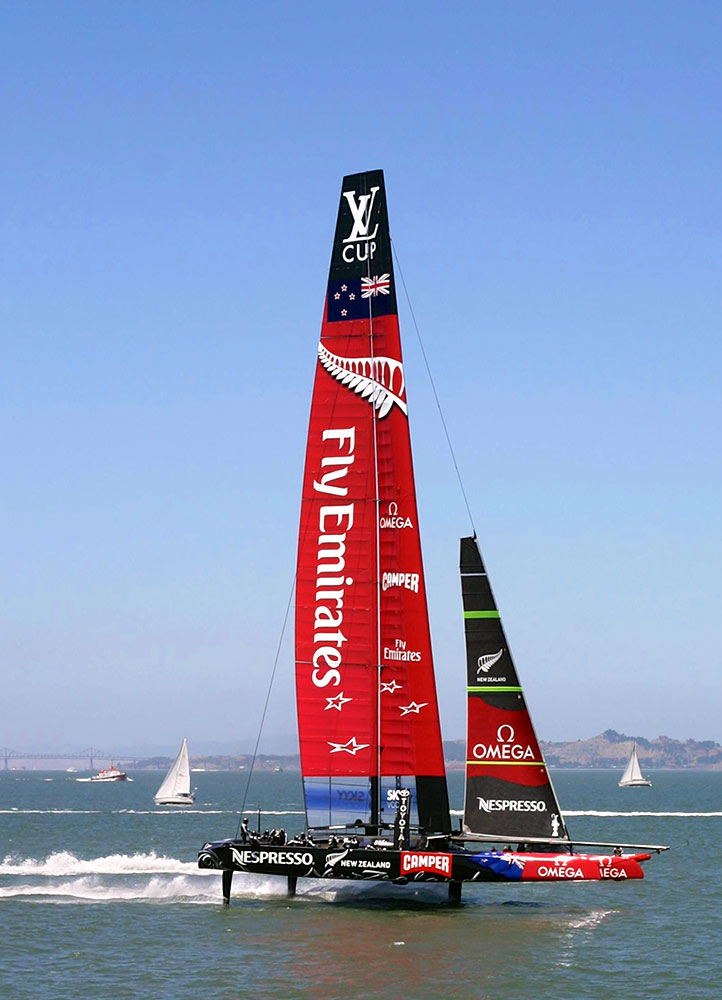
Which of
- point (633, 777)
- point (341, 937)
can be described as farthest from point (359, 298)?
point (633, 777)

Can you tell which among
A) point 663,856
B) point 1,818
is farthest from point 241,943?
point 1,818

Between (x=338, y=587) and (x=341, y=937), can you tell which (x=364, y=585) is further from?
(x=341, y=937)

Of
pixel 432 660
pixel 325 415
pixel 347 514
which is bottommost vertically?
pixel 432 660

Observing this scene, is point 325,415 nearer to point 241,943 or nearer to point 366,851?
point 366,851

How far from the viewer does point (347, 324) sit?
3403 centimetres

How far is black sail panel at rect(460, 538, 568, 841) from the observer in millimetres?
31734

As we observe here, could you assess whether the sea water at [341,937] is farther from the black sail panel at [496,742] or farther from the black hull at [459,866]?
the black sail panel at [496,742]

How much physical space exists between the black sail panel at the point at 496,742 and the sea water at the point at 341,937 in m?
2.27

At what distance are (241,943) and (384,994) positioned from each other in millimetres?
5462

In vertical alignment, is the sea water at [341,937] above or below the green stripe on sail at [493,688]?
below

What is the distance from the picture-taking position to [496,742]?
106 ft

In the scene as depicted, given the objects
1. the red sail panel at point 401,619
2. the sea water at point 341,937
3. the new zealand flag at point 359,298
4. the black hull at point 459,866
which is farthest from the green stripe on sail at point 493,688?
the new zealand flag at point 359,298

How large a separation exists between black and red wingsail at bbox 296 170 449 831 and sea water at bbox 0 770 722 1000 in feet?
9.84

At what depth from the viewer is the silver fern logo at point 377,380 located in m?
33.4
